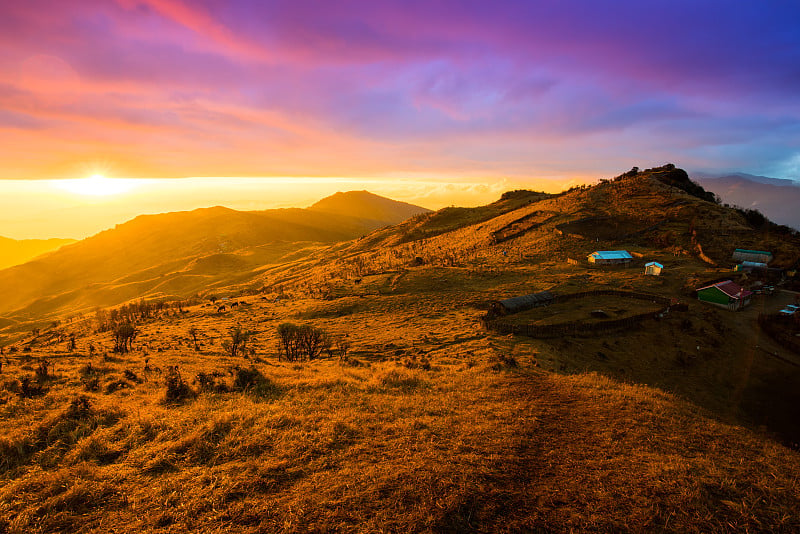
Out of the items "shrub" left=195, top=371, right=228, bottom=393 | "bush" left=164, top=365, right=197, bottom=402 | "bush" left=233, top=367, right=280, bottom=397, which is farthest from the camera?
"shrub" left=195, top=371, right=228, bottom=393

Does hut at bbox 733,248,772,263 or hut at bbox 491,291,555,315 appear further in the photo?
hut at bbox 733,248,772,263

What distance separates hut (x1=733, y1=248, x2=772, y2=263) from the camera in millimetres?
48875

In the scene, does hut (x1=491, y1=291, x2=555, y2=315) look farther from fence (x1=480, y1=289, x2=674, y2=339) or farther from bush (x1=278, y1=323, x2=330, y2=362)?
bush (x1=278, y1=323, x2=330, y2=362)

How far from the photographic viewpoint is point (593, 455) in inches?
434

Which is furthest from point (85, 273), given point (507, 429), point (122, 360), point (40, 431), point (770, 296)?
point (770, 296)

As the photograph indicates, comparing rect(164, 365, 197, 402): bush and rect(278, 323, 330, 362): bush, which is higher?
rect(164, 365, 197, 402): bush

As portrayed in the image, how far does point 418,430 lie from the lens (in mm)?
12258

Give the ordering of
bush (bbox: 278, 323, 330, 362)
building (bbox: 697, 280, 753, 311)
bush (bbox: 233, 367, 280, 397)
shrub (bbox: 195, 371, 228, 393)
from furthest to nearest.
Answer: building (bbox: 697, 280, 753, 311) < bush (bbox: 278, 323, 330, 362) < shrub (bbox: 195, 371, 228, 393) < bush (bbox: 233, 367, 280, 397)

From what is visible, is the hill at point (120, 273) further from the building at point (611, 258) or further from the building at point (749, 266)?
the building at point (749, 266)

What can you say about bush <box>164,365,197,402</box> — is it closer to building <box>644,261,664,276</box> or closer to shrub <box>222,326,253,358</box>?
shrub <box>222,326,253,358</box>

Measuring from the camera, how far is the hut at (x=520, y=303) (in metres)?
34.6

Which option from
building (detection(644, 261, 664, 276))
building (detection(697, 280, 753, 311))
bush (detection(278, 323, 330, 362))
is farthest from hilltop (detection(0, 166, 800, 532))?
building (detection(644, 261, 664, 276))

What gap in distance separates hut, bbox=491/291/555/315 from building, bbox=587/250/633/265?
2138 cm

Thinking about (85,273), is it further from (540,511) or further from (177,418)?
(540,511)
